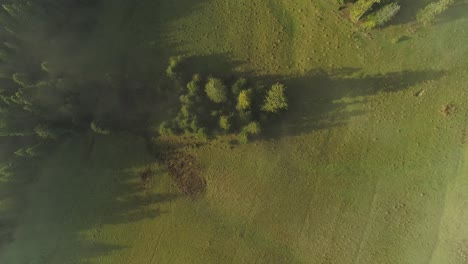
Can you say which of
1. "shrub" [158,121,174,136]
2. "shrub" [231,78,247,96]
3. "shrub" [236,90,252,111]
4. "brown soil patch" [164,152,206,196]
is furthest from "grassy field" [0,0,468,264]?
"shrub" [236,90,252,111]

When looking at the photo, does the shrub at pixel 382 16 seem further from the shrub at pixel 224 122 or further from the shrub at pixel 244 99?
the shrub at pixel 224 122

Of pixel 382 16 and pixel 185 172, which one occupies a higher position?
pixel 382 16

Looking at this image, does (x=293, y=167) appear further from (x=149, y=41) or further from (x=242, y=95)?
(x=149, y=41)

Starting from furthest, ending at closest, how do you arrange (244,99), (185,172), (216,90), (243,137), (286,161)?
(185,172) → (286,161) → (243,137) → (216,90) → (244,99)

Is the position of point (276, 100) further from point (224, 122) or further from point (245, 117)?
point (224, 122)

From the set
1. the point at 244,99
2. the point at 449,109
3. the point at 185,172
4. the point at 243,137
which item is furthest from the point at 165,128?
the point at 449,109

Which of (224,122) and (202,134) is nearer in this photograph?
(224,122)

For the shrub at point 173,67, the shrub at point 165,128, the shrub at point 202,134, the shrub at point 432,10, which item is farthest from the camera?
the shrub at point 165,128

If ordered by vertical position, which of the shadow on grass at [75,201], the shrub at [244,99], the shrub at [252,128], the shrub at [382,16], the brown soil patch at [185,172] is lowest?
the shadow on grass at [75,201]

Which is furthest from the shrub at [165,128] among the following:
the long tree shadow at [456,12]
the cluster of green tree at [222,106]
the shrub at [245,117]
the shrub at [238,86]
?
the long tree shadow at [456,12]
